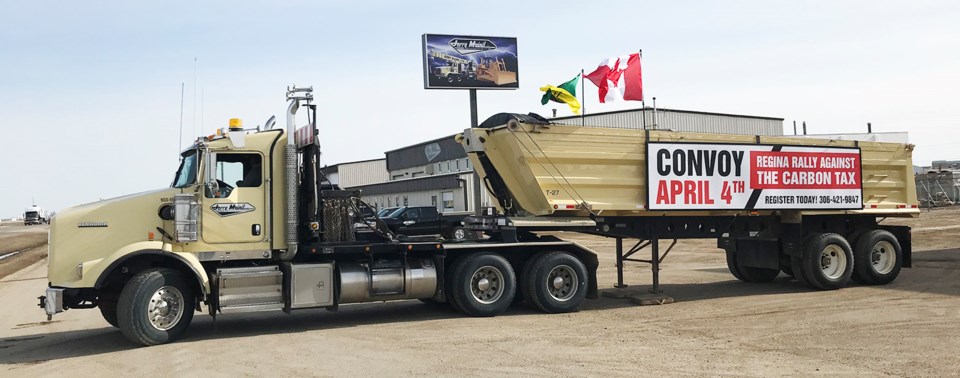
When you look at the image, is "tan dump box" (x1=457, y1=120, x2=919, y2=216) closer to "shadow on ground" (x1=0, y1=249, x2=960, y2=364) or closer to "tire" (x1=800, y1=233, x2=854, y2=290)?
"shadow on ground" (x1=0, y1=249, x2=960, y2=364)

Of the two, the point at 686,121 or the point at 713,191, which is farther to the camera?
the point at 686,121

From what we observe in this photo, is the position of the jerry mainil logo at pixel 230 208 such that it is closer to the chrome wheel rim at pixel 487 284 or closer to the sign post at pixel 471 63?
the chrome wheel rim at pixel 487 284

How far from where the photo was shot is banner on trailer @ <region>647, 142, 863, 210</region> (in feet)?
44.1

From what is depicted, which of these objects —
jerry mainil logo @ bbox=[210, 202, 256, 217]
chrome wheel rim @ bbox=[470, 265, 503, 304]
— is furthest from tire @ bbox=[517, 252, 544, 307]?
jerry mainil logo @ bbox=[210, 202, 256, 217]

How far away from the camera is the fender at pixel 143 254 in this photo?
10.1 meters

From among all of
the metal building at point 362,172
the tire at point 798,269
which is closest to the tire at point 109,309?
the tire at point 798,269

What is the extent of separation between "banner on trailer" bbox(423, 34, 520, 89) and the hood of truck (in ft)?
73.3

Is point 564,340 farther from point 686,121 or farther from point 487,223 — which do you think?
point 686,121

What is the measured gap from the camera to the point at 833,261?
15180mm

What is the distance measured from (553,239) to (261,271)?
5.02 meters

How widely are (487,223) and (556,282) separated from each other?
1546 millimetres

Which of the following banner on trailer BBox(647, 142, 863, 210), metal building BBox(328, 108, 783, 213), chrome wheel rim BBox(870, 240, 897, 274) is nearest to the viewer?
banner on trailer BBox(647, 142, 863, 210)

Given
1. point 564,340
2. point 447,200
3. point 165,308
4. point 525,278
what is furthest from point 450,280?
point 447,200

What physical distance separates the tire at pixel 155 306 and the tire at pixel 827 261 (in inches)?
446
